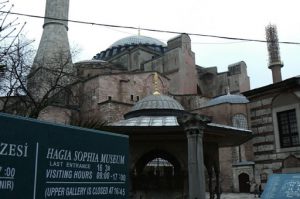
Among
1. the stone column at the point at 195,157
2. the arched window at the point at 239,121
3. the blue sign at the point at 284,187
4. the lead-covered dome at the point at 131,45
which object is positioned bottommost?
Result: the blue sign at the point at 284,187

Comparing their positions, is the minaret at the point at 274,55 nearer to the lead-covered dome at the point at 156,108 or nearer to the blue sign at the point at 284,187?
the lead-covered dome at the point at 156,108

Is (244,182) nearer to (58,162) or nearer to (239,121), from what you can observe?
(239,121)

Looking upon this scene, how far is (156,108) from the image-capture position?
16.6m

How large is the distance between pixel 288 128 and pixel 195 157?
18.3 ft

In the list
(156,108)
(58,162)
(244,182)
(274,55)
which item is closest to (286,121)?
(156,108)

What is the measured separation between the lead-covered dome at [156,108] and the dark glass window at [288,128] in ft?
15.4

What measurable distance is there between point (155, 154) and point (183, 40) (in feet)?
101

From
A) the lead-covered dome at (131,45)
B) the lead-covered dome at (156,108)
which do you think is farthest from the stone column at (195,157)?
the lead-covered dome at (131,45)

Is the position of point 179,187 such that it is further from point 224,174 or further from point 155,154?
point 224,174

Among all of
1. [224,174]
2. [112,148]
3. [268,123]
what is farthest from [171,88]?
[112,148]

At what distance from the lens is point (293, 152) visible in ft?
42.2

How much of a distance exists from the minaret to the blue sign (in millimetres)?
11935

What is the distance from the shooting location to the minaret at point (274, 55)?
63.0ft

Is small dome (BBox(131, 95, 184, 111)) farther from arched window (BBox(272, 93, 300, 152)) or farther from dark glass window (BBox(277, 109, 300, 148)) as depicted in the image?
dark glass window (BBox(277, 109, 300, 148))
